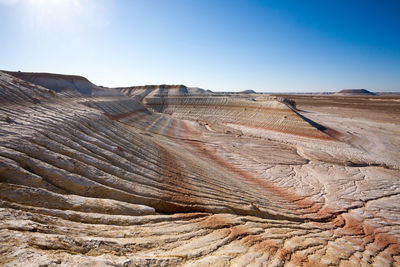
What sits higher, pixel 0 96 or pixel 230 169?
pixel 0 96

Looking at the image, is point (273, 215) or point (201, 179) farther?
point (201, 179)

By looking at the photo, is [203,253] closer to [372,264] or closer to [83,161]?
[83,161]

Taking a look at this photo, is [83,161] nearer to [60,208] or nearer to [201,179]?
[60,208]

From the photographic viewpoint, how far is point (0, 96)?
19.2 ft

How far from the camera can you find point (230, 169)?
9102 millimetres

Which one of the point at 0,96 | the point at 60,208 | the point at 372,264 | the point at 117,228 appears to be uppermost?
the point at 0,96

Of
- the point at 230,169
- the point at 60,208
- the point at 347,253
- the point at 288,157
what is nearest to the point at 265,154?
the point at 288,157

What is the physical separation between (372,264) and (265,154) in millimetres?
8389

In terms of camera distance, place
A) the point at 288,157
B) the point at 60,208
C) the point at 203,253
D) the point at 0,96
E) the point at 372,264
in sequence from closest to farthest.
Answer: the point at 203,253, the point at 60,208, the point at 372,264, the point at 0,96, the point at 288,157

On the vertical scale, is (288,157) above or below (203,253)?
below

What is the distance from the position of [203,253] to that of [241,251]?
587 mm

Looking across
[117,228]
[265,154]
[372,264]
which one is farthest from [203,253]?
[265,154]

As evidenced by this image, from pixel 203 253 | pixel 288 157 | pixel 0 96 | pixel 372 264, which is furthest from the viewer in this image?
pixel 288 157

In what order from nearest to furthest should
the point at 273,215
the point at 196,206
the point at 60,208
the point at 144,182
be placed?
the point at 60,208 → the point at 196,206 → the point at 144,182 → the point at 273,215
